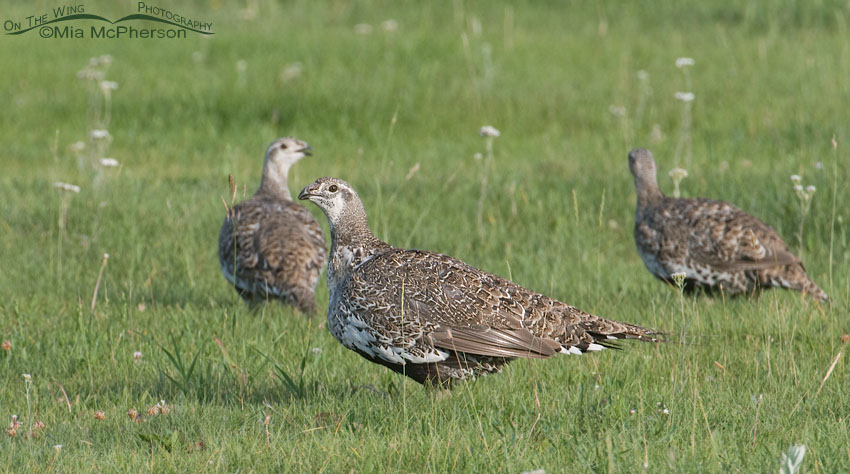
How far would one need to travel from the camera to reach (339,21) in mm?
19016

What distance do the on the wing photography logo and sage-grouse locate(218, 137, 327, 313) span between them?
905 centimetres

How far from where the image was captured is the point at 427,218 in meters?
9.97

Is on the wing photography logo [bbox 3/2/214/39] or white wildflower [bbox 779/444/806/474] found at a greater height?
white wildflower [bbox 779/444/806/474]

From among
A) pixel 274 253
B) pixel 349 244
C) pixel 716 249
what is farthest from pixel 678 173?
pixel 349 244

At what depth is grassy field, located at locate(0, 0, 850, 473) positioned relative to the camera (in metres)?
4.77

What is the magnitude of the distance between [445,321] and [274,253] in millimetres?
2897

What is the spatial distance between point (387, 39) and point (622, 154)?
5302 millimetres

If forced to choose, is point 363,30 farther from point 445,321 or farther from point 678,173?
point 445,321

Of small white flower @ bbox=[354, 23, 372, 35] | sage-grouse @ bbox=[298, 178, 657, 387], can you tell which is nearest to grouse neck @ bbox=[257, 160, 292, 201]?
sage-grouse @ bbox=[298, 178, 657, 387]

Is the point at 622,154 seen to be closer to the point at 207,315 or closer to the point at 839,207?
the point at 839,207

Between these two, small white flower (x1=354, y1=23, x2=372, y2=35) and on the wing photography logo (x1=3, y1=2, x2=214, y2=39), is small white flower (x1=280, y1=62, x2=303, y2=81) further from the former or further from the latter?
on the wing photography logo (x1=3, y1=2, x2=214, y2=39)

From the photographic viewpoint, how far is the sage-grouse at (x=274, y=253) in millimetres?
7617

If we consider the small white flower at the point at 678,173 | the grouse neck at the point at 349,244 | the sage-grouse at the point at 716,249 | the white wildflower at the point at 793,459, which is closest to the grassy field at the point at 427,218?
the sage-grouse at the point at 716,249

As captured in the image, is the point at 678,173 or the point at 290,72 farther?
the point at 290,72
